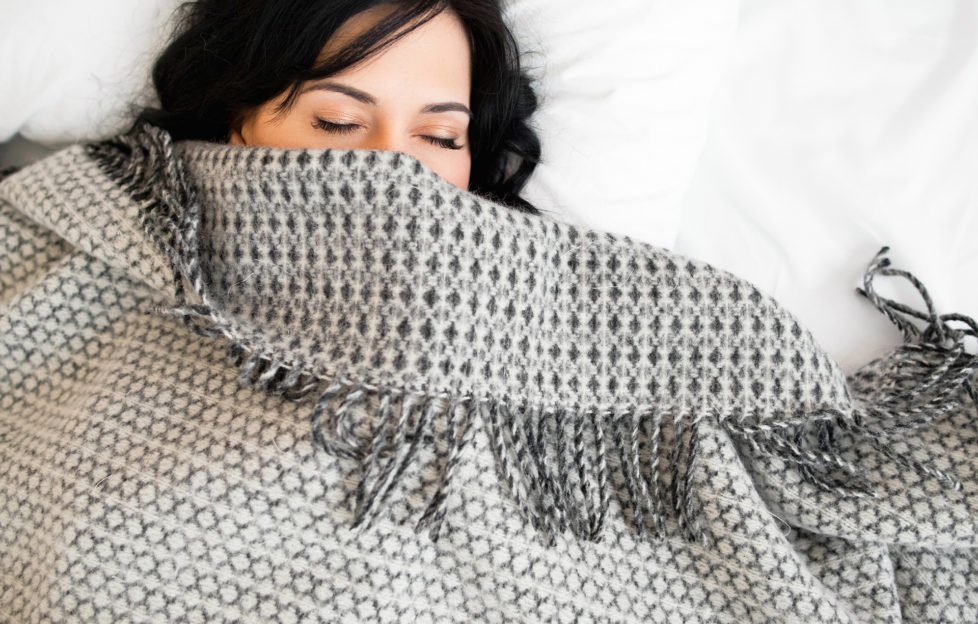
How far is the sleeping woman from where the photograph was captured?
0.79 meters

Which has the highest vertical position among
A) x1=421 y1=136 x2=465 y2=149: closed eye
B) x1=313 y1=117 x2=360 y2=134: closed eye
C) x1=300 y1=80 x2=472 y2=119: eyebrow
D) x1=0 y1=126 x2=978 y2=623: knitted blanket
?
x1=300 y1=80 x2=472 y2=119: eyebrow

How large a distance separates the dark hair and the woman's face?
0.6 inches

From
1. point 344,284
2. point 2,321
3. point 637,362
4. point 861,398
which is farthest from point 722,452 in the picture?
point 2,321

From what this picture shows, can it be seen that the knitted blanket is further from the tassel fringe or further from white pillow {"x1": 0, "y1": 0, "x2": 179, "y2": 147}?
white pillow {"x1": 0, "y1": 0, "x2": 179, "y2": 147}

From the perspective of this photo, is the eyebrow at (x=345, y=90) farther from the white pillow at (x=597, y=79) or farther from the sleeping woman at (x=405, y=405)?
the white pillow at (x=597, y=79)

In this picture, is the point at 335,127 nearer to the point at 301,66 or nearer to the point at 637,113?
the point at 301,66

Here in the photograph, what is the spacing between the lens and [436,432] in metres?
0.81

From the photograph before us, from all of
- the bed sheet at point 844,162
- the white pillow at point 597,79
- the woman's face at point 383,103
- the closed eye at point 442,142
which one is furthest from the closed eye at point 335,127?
the bed sheet at point 844,162

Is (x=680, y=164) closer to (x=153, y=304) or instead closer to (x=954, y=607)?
(x=954, y=607)

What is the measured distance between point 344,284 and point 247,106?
34 centimetres

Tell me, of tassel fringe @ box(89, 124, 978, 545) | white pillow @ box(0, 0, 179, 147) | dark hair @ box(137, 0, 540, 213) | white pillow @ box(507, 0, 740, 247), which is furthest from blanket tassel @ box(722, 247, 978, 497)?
white pillow @ box(0, 0, 179, 147)

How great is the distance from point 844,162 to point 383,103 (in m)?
0.71

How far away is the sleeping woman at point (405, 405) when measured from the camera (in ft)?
2.60

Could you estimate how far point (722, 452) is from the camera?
0.86m
